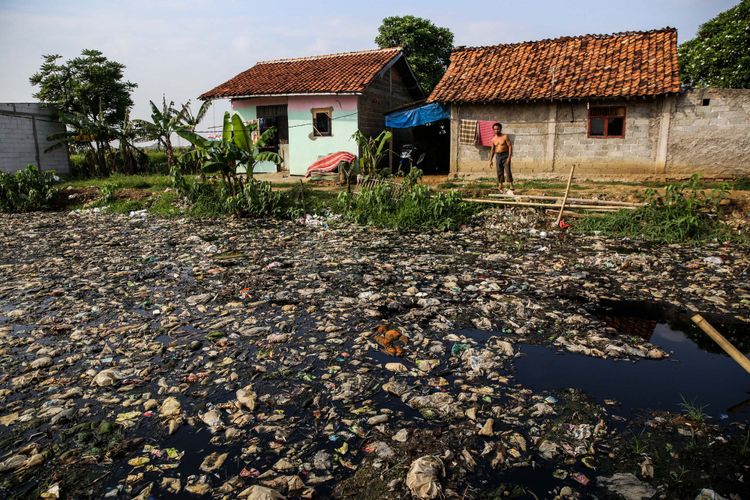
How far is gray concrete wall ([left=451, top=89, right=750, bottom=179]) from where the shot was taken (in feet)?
39.6

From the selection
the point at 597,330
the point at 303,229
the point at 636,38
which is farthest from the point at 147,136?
the point at 597,330

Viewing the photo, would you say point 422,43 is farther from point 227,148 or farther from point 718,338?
point 718,338

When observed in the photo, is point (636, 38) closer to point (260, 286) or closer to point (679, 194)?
point (679, 194)

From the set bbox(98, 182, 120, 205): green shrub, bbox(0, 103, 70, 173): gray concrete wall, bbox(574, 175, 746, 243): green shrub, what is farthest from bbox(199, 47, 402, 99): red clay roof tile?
bbox(574, 175, 746, 243): green shrub

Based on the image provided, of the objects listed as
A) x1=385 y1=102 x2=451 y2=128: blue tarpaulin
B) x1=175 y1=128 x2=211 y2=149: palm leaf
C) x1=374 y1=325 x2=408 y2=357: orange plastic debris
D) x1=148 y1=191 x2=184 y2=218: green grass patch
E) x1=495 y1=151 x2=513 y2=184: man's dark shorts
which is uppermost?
x1=385 y1=102 x2=451 y2=128: blue tarpaulin

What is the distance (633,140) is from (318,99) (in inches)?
372

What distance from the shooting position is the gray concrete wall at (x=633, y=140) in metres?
12.1

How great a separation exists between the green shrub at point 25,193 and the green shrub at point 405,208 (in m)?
8.68

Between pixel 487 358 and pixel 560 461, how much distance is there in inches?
47.6

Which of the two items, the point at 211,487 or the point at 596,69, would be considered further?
the point at 596,69

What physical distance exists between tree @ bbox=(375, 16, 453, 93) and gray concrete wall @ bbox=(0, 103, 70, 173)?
16059 millimetres

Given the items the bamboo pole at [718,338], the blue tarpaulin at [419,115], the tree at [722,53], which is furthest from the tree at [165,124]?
the tree at [722,53]

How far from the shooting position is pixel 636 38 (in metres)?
14.2

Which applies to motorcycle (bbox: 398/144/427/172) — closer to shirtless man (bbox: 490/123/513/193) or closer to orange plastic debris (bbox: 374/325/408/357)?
shirtless man (bbox: 490/123/513/193)
